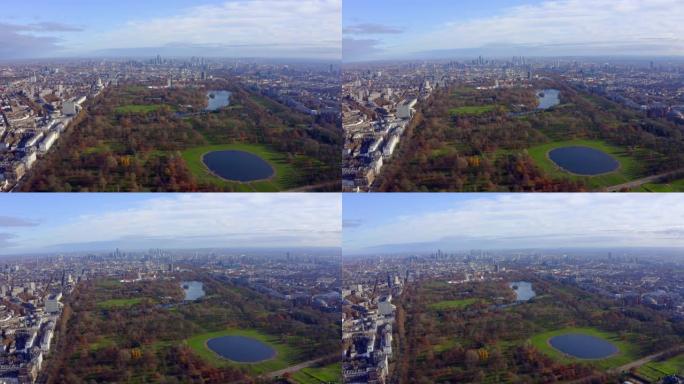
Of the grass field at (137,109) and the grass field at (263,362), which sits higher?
the grass field at (137,109)

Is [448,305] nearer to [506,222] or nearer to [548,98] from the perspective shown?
[506,222]

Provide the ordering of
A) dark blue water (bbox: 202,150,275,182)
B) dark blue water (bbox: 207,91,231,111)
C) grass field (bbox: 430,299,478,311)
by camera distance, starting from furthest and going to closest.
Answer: grass field (bbox: 430,299,478,311) → dark blue water (bbox: 207,91,231,111) → dark blue water (bbox: 202,150,275,182)

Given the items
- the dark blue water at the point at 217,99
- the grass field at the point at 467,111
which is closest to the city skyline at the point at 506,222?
the grass field at the point at 467,111

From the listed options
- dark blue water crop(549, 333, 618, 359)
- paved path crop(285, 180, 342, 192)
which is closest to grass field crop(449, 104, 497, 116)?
paved path crop(285, 180, 342, 192)

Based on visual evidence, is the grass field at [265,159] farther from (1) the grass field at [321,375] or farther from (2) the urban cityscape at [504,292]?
(1) the grass field at [321,375]

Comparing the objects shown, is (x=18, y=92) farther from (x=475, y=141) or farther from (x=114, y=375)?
(x=475, y=141)

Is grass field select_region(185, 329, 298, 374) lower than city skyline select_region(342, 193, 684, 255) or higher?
lower

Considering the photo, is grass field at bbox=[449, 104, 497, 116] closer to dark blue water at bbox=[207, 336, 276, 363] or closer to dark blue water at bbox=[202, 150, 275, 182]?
dark blue water at bbox=[202, 150, 275, 182]

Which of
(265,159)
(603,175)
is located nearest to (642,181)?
(603,175)
